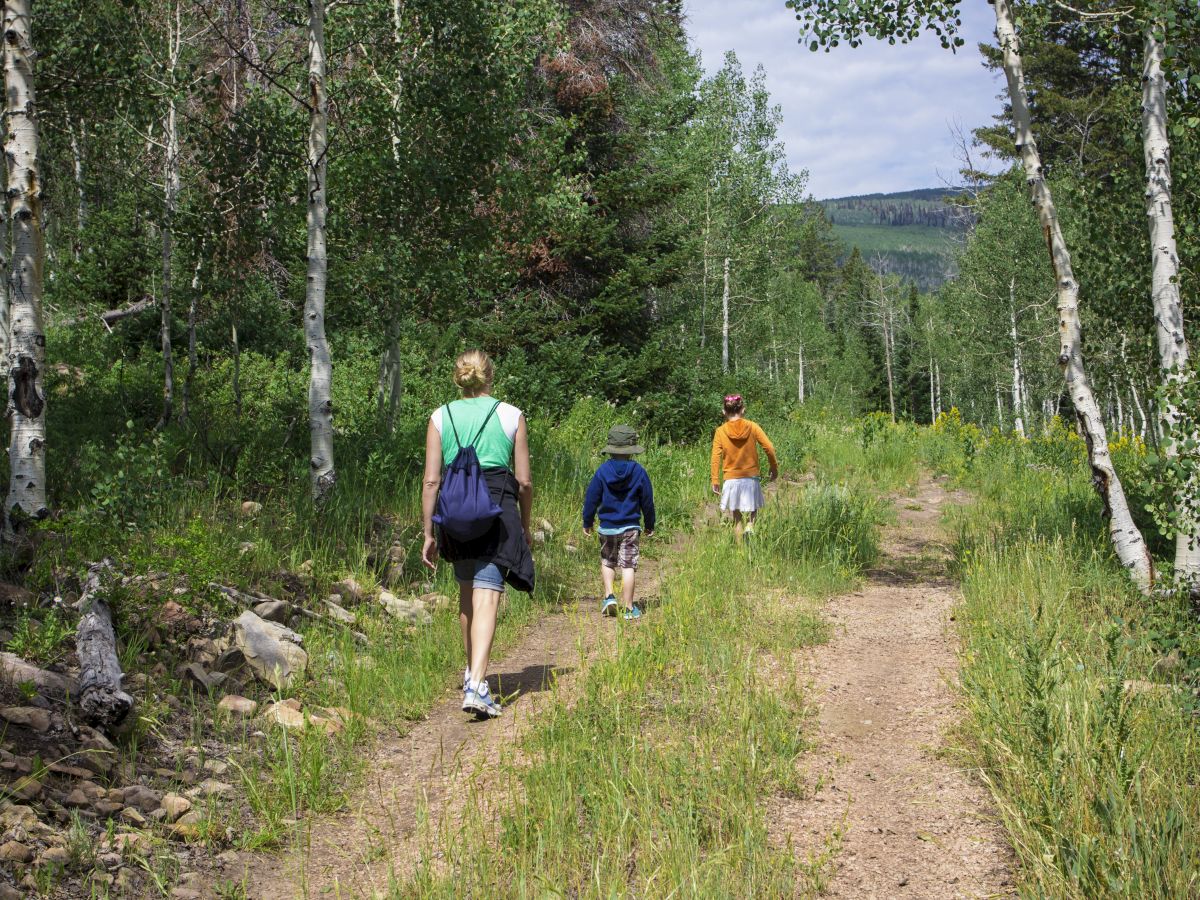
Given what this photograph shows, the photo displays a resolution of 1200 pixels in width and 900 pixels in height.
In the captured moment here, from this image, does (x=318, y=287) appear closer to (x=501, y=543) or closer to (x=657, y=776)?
(x=501, y=543)

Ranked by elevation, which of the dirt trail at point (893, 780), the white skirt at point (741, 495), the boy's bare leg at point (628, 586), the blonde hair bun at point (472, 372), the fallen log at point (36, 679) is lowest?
the dirt trail at point (893, 780)

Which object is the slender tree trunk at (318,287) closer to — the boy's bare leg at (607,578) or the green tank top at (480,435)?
the boy's bare leg at (607,578)

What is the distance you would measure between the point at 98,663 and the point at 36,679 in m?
0.28

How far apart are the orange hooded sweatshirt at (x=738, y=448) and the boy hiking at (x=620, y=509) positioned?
2222mm

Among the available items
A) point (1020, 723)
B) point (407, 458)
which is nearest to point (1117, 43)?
point (1020, 723)

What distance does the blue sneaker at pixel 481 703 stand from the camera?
211 inches

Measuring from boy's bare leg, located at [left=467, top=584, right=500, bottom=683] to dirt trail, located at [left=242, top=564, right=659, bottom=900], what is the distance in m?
0.33

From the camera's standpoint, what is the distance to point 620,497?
8031 mm

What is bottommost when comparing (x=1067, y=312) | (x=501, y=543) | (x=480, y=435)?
(x=501, y=543)

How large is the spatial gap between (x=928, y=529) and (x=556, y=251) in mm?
8413

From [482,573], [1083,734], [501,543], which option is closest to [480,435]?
[501,543]

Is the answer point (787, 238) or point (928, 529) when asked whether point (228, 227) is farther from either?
point (787, 238)

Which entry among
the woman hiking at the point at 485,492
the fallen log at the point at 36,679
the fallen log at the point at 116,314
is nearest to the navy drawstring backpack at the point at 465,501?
the woman hiking at the point at 485,492

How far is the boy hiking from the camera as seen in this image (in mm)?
7891
